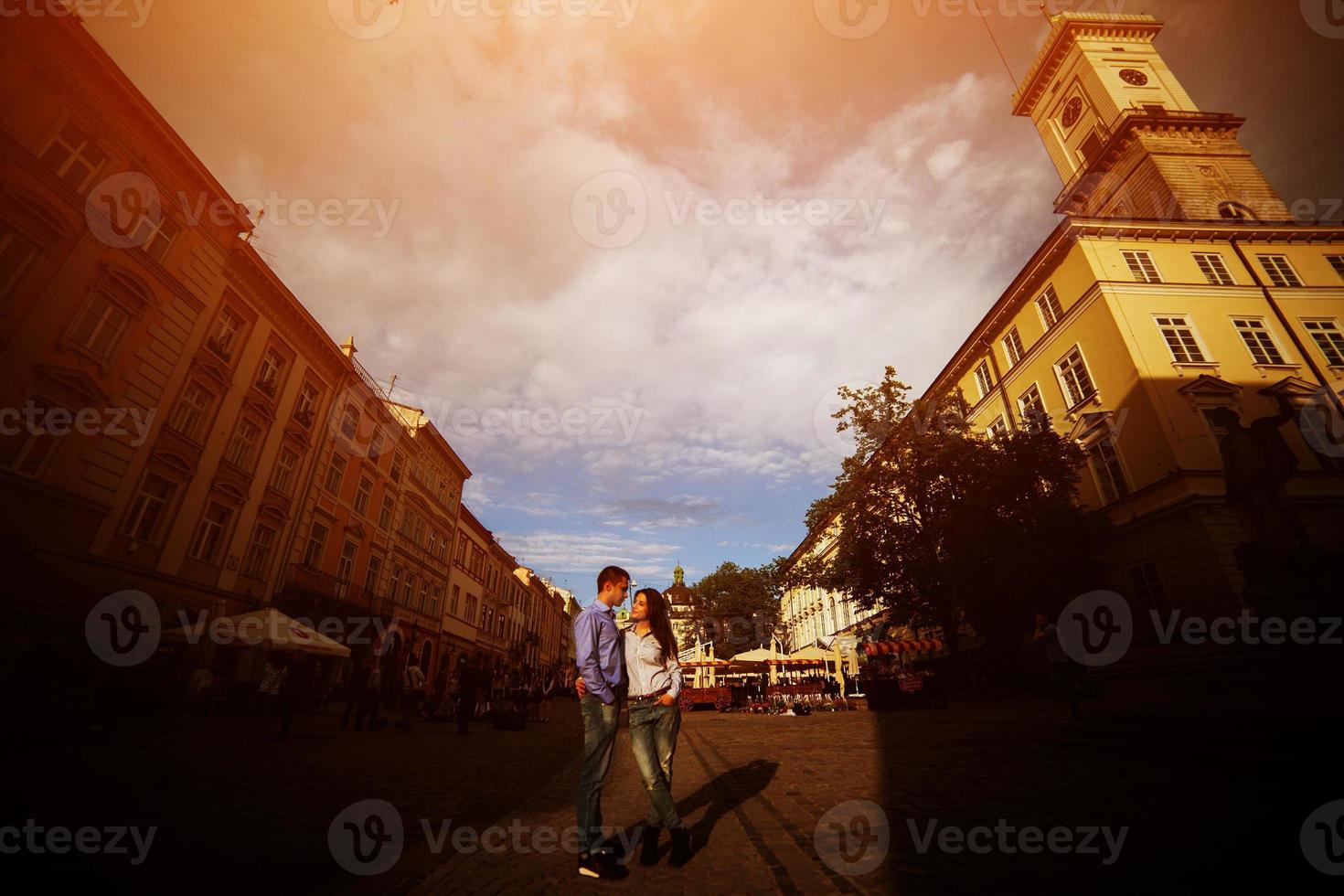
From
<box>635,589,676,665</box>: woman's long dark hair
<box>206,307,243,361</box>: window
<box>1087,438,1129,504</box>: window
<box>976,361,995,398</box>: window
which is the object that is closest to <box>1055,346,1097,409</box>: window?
<box>1087,438,1129,504</box>: window

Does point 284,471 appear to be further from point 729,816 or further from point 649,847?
point 649,847

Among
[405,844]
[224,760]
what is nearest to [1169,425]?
[405,844]

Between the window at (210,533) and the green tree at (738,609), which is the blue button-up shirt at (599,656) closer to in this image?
the window at (210,533)

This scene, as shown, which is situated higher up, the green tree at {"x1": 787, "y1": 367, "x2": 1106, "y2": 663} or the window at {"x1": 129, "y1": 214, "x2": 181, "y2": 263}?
the window at {"x1": 129, "y1": 214, "x2": 181, "y2": 263}

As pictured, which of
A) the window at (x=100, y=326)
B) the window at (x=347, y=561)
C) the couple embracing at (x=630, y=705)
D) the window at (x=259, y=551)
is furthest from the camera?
the window at (x=347, y=561)

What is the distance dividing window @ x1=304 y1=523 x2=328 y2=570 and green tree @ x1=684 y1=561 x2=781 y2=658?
46.0 m

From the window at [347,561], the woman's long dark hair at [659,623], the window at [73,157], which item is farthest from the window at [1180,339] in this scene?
the window at [347,561]

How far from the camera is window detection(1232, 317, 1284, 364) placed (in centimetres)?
2211

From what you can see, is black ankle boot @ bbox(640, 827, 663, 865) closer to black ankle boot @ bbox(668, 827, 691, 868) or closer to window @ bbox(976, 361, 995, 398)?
black ankle boot @ bbox(668, 827, 691, 868)

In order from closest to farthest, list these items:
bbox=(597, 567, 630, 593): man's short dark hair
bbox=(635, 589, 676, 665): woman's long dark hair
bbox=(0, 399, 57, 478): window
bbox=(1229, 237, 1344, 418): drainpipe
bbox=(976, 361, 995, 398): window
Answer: bbox=(635, 589, 676, 665): woman's long dark hair, bbox=(597, 567, 630, 593): man's short dark hair, bbox=(0, 399, 57, 478): window, bbox=(1229, 237, 1344, 418): drainpipe, bbox=(976, 361, 995, 398): window

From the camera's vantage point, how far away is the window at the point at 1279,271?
78.2ft

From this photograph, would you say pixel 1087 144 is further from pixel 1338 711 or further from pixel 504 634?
pixel 504 634

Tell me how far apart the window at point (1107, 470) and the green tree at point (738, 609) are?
A: 130 ft

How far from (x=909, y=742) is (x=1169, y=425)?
18.6 meters
